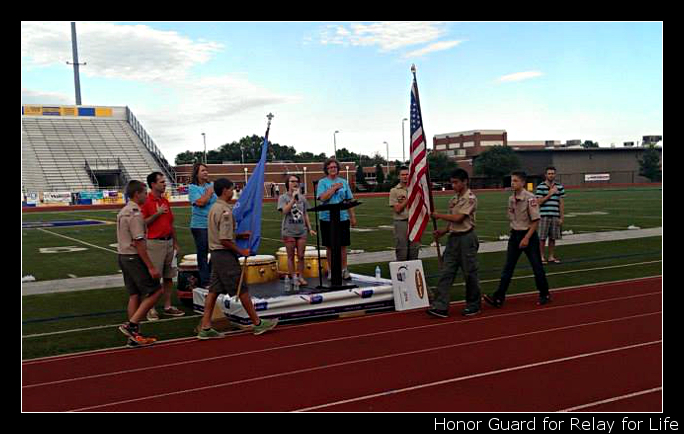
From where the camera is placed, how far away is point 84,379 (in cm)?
628

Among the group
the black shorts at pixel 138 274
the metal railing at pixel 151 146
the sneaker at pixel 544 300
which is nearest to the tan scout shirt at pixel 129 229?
the black shorts at pixel 138 274

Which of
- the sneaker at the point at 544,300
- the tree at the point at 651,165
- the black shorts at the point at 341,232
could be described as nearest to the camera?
the sneaker at the point at 544,300

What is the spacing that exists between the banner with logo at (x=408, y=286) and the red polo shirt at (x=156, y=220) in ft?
10.0

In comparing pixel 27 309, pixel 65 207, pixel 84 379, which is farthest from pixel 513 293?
pixel 65 207

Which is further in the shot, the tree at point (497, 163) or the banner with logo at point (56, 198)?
the tree at point (497, 163)

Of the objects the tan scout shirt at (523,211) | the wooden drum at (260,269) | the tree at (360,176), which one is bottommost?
the wooden drum at (260,269)

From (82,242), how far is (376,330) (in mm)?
15322

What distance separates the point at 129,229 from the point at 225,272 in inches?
Result: 46.5

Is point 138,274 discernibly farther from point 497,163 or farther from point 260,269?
point 497,163

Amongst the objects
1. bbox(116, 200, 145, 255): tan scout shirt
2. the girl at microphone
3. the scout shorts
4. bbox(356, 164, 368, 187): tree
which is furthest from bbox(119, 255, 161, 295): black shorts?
bbox(356, 164, 368, 187): tree

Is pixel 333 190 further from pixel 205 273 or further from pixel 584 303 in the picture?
pixel 584 303

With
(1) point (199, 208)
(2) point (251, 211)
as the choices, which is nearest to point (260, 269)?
(1) point (199, 208)

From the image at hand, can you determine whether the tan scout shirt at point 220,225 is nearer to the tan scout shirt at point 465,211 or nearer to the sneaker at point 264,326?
the sneaker at point 264,326

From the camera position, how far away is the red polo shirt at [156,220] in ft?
28.4
